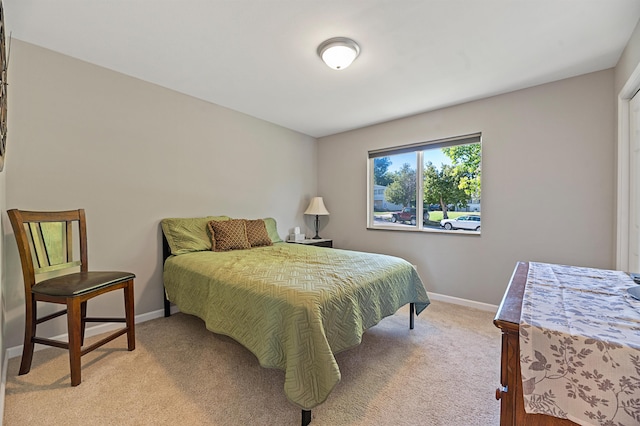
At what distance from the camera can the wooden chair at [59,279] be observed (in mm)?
1644

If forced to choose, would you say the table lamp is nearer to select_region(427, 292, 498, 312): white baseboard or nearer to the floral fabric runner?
select_region(427, 292, 498, 312): white baseboard

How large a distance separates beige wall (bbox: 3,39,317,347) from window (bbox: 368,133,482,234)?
71.6 inches

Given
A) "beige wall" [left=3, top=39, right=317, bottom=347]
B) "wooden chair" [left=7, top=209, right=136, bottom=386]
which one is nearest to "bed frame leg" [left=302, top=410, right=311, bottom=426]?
"wooden chair" [left=7, top=209, right=136, bottom=386]

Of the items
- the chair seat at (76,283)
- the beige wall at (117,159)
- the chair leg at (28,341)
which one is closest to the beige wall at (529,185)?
the beige wall at (117,159)

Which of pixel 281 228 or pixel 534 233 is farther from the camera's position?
pixel 281 228

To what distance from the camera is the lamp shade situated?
4.16m

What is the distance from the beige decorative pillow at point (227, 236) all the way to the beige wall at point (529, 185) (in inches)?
78.8

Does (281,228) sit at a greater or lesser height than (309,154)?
lesser

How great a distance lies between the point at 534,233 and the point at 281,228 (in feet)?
10.0

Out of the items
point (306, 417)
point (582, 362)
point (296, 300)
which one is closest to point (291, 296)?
point (296, 300)

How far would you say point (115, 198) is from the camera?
2449mm

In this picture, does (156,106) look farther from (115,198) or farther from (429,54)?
(429,54)

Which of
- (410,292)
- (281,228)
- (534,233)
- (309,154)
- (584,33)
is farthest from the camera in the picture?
(309,154)

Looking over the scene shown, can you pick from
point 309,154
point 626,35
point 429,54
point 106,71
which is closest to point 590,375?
point 429,54
